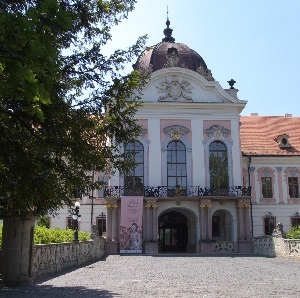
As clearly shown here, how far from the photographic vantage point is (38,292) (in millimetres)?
9719

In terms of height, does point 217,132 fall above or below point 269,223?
above

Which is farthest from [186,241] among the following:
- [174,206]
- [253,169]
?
[253,169]

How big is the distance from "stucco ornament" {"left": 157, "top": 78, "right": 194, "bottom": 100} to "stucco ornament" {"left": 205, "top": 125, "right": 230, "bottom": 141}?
2.68 m

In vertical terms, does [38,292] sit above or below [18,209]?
below

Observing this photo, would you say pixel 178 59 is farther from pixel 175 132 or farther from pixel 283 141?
pixel 283 141

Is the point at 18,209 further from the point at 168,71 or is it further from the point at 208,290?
the point at 168,71

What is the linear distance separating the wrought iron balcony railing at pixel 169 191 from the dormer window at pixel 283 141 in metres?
7.16

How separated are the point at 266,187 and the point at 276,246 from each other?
10.7 m

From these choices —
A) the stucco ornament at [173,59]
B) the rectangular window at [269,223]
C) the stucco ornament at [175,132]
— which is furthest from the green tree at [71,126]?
the rectangular window at [269,223]

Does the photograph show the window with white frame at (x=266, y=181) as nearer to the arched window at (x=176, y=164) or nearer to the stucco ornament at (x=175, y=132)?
the arched window at (x=176, y=164)

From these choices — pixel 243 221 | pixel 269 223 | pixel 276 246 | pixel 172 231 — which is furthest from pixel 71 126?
pixel 269 223

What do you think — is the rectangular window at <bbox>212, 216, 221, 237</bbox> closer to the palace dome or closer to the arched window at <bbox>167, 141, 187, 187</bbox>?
the arched window at <bbox>167, 141, 187, 187</bbox>

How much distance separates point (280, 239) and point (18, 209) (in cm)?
1783

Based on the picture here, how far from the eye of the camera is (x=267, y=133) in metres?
38.4
